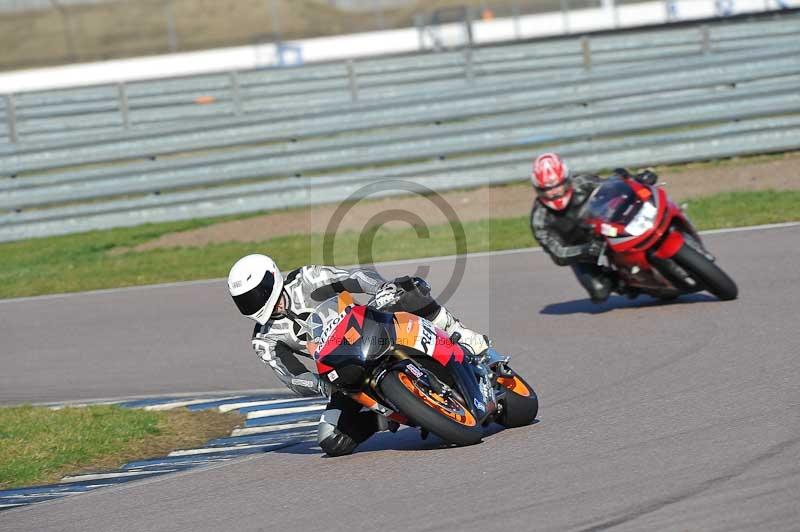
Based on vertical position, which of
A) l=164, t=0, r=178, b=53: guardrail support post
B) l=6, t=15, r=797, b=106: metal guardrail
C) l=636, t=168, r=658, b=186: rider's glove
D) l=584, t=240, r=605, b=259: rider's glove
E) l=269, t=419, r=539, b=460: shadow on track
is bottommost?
l=269, t=419, r=539, b=460: shadow on track

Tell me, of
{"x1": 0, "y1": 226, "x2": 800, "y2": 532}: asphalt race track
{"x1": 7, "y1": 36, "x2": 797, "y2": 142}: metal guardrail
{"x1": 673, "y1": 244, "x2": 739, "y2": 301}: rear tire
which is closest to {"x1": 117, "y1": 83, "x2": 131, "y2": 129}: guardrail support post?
{"x1": 7, "y1": 36, "x2": 797, "y2": 142}: metal guardrail

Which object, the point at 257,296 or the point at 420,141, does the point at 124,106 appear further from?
the point at 257,296

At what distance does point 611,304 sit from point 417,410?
517 centimetres

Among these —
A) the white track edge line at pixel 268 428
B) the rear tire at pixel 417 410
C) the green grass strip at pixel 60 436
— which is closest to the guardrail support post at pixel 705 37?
the green grass strip at pixel 60 436

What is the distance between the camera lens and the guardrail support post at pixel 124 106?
21656 mm

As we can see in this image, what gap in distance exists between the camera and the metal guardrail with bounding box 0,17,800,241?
1814cm

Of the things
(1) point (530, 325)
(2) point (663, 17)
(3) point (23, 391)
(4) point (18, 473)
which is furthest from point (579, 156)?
(2) point (663, 17)

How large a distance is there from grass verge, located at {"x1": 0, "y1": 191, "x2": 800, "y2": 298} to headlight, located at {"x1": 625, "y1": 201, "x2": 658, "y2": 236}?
4597mm

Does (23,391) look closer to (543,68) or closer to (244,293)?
(244,293)

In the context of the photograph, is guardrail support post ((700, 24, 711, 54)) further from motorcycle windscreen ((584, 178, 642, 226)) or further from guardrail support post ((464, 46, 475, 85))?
motorcycle windscreen ((584, 178, 642, 226))

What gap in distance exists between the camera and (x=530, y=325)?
10633mm

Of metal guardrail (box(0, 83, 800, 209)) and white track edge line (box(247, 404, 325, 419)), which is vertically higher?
metal guardrail (box(0, 83, 800, 209))

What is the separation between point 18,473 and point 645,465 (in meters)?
4.16

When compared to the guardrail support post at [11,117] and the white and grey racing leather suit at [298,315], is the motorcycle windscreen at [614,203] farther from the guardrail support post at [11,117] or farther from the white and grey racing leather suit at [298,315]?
the guardrail support post at [11,117]
